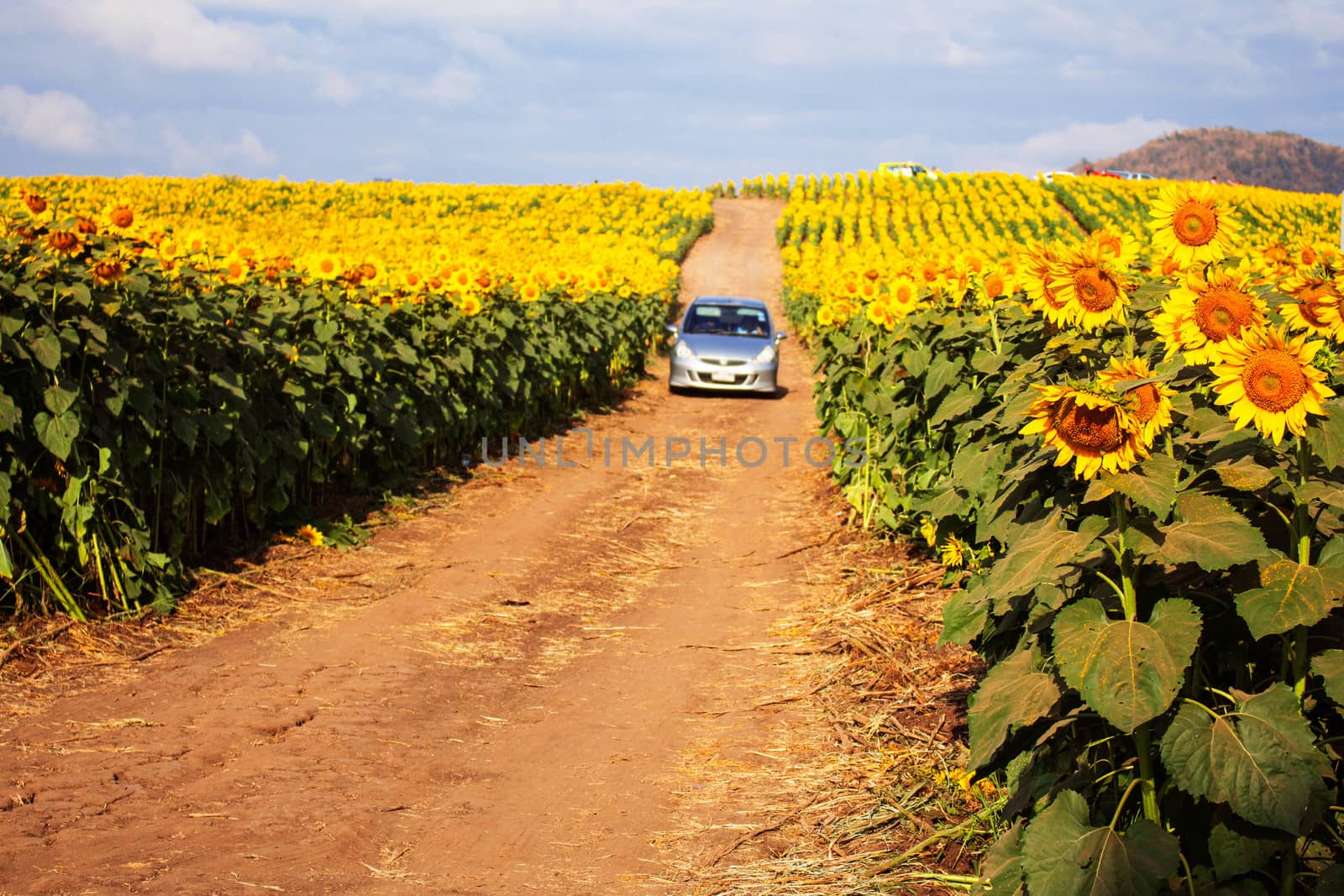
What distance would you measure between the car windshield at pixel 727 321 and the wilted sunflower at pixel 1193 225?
16210mm

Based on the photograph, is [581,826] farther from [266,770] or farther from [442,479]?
[442,479]

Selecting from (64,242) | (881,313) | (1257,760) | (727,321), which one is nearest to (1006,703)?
(1257,760)

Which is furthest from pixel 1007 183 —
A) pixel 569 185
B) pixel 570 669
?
pixel 570 669

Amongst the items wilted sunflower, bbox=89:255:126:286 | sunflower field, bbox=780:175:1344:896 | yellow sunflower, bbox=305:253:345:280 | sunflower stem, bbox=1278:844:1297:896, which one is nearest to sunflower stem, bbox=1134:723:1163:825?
sunflower field, bbox=780:175:1344:896

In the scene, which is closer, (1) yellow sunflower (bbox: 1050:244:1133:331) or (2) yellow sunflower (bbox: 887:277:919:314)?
(1) yellow sunflower (bbox: 1050:244:1133:331)

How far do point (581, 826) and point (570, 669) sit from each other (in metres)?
2.04

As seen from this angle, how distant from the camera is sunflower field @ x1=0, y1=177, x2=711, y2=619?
609 centimetres

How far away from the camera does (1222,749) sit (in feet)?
8.30

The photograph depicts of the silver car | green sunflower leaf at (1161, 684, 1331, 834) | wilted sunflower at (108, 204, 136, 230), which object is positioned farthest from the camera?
the silver car

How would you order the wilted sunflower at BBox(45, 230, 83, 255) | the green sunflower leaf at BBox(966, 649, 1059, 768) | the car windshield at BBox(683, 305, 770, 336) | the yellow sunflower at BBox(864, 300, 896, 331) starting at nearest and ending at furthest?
the green sunflower leaf at BBox(966, 649, 1059, 768) < the wilted sunflower at BBox(45, 230, 83, 255) < the yellow sunflower at BBox(864, 300, 896, 331) < the car windshield at BBox(683, 305, 770, 336)

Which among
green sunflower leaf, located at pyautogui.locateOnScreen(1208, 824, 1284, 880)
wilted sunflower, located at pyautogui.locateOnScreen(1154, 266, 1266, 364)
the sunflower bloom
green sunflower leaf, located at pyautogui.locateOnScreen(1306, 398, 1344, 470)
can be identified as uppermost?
wilted sunflower, located at pyautogui.locateOnScreen(1154, 266, 1266, 364)

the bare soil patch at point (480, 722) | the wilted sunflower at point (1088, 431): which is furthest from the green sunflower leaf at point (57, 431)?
the wilted sunflower at point (1088, 431)

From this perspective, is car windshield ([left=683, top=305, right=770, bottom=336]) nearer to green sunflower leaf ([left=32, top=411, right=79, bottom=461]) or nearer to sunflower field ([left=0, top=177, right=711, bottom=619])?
sunflower field ([left=0, top=177, right=711, bottom=619])

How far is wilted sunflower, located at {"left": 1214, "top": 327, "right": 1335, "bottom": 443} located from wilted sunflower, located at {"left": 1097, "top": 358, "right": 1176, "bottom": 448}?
0.12 metres
